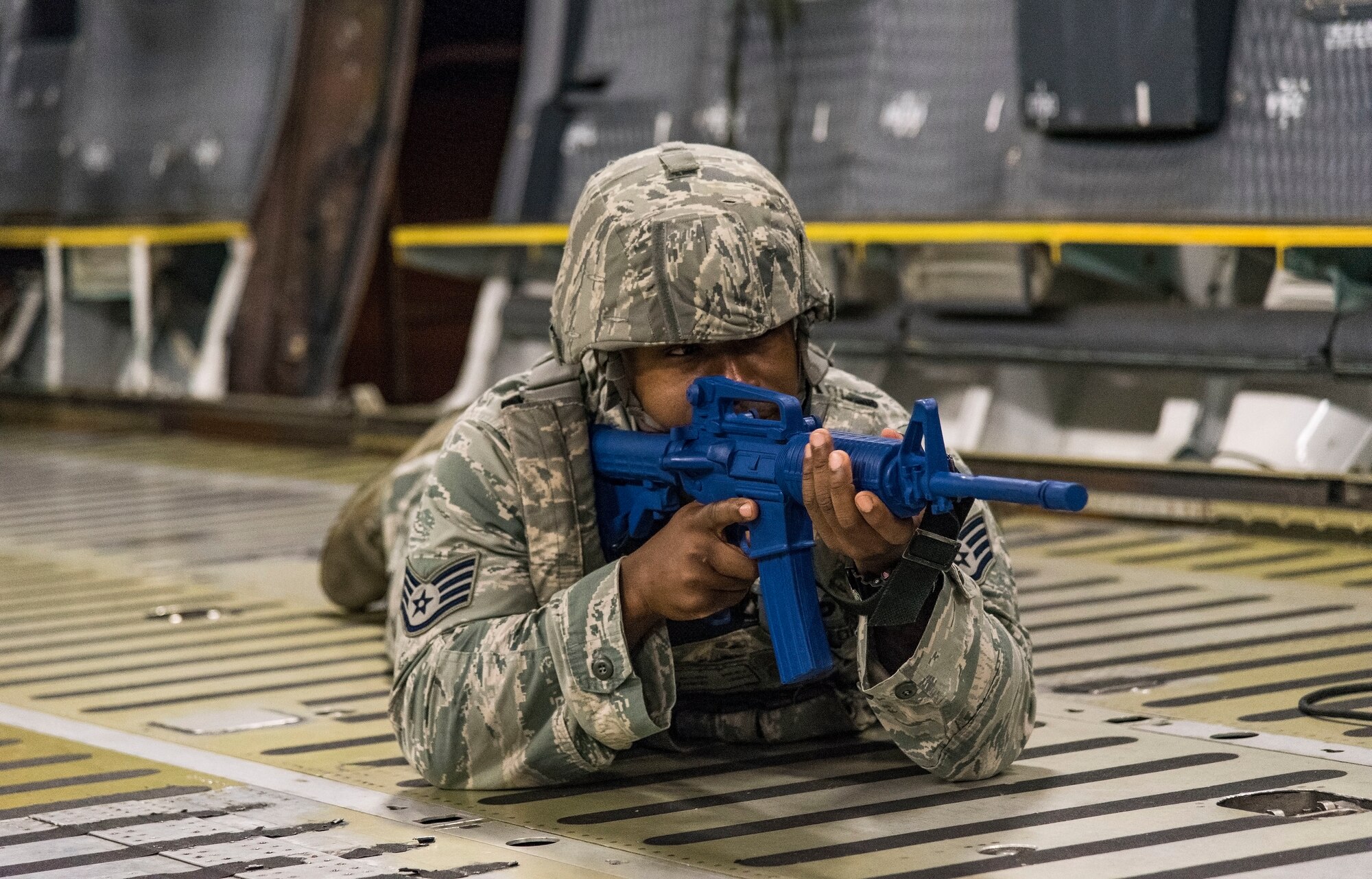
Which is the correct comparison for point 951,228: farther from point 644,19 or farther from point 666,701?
point 666,701

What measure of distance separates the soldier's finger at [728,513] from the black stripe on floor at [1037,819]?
452 millimetres

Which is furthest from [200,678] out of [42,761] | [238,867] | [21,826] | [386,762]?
[238,867]

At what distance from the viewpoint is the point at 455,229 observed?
8344 millimetres

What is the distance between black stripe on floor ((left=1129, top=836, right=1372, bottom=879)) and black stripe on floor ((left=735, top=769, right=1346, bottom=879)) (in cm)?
3

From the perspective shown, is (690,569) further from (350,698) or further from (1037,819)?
(350,698)

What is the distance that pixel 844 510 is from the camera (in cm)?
246

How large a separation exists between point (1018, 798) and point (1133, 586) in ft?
6.65

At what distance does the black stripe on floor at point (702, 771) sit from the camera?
3.13 meters

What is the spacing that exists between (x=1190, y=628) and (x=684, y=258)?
2.00 metres

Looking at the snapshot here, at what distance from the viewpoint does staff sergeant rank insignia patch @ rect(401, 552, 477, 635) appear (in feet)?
9.95

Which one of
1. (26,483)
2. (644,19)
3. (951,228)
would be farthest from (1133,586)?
(26,483)

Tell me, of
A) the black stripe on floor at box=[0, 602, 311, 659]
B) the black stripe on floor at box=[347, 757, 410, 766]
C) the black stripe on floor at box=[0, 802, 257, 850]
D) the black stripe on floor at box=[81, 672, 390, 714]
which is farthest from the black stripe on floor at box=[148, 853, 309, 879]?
the black stripe on floor at box=[0, 602, 311, 659]

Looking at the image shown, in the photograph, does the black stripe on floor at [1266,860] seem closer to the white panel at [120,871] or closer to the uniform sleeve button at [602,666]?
the uniform sleeve button at [602,666]

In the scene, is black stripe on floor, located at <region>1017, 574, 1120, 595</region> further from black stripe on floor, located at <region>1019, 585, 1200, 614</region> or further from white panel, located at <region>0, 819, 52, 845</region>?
white panel, located at <region>0, 819, 52, 845</region>
